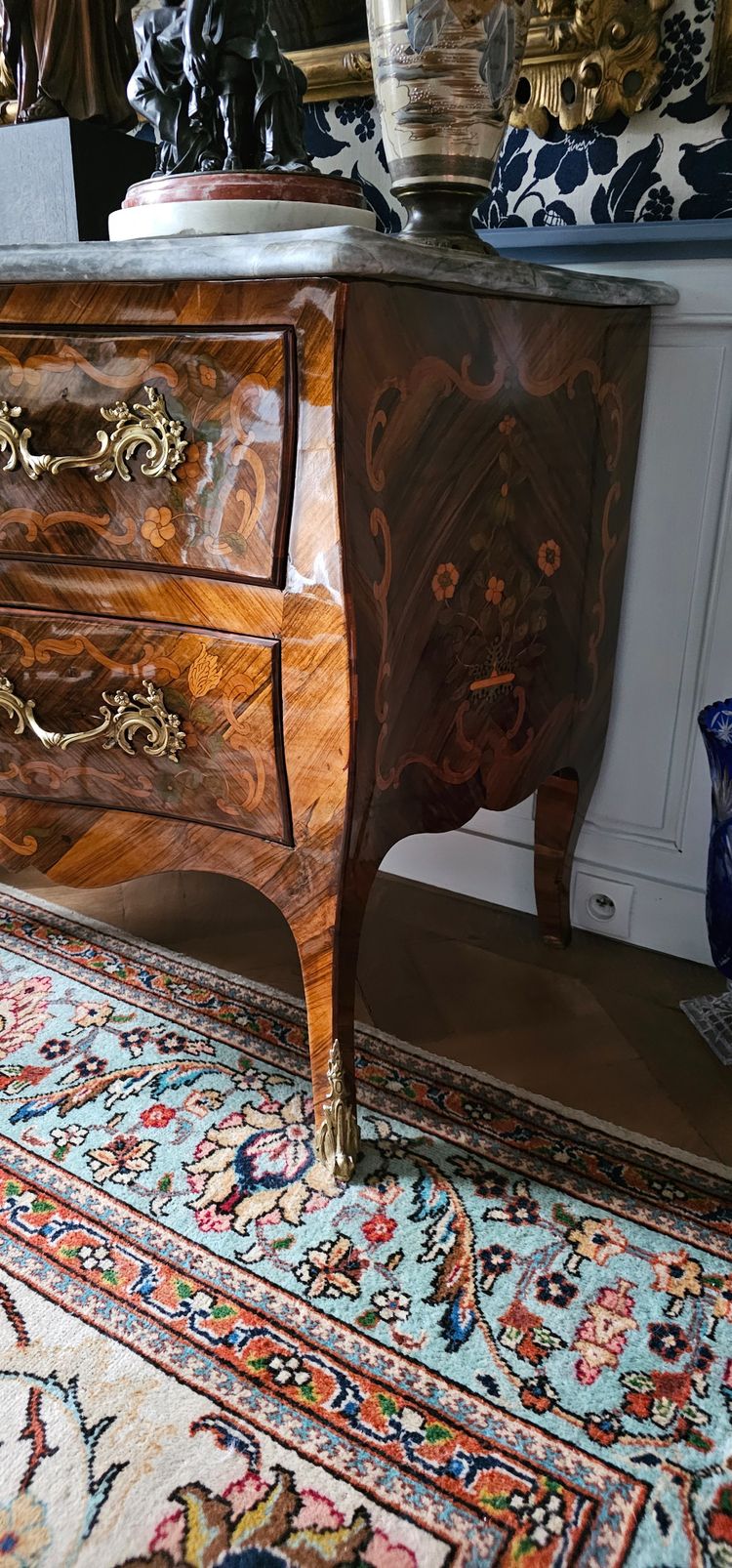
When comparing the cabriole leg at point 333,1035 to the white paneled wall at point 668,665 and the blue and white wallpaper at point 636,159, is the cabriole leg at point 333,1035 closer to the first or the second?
the white paneled wall at point 668,665

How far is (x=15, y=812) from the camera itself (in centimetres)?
110

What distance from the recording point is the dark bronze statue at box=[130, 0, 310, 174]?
1.04 metres

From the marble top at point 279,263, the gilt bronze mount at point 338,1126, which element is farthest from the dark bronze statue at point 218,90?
the gilt bronze mount at point 338,1126

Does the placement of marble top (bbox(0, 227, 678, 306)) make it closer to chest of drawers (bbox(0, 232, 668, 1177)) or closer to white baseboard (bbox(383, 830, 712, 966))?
chest of drawers (bbox(0, 232, 668, 1177))

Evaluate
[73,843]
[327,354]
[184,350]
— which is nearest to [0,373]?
[184,350]

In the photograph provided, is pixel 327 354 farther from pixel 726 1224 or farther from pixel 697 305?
pixel 726 1224

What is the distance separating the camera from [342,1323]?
84 centimetres

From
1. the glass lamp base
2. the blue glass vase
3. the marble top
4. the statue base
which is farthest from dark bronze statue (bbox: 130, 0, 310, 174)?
the glass lamp base

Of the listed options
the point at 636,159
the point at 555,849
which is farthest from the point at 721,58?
the point at 555,849

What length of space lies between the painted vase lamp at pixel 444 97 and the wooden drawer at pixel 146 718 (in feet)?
1.53

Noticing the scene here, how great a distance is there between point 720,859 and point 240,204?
81 centimetres

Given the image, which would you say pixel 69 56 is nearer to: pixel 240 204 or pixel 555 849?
pixel 240 204

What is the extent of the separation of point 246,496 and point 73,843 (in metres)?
0.41

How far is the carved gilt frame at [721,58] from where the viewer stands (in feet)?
3.70
